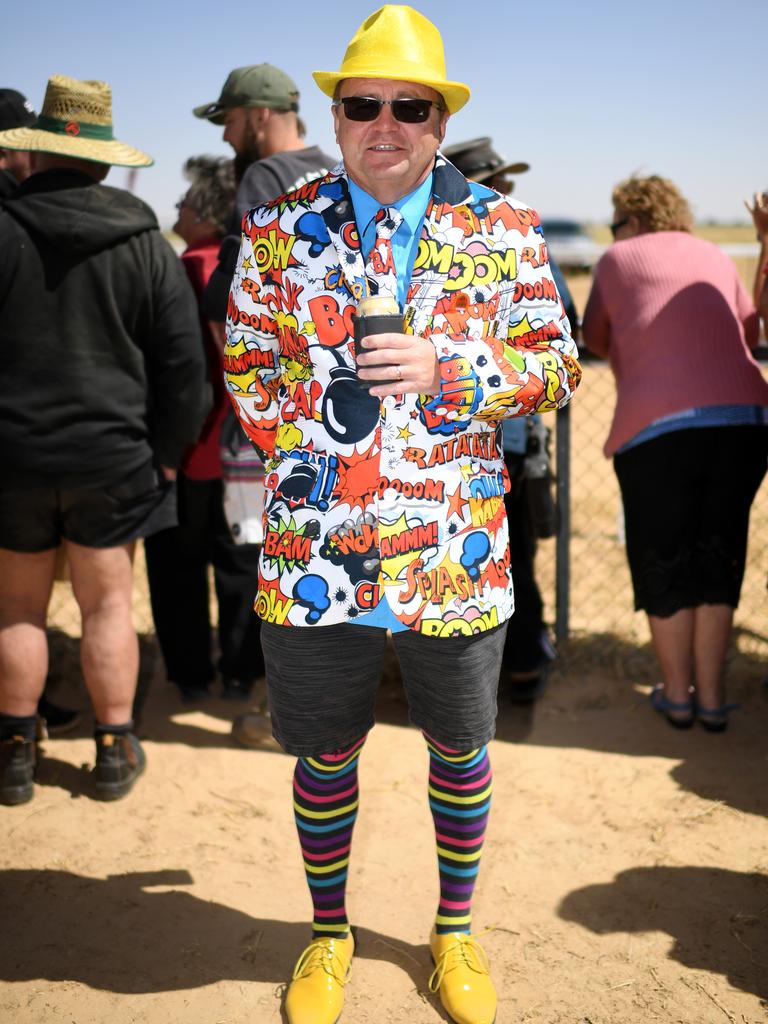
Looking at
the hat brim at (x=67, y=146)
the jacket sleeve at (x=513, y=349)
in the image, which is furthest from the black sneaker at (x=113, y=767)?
the jacket sleeve at (x=513, y=349)

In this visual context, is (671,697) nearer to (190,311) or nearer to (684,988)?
(684,988)

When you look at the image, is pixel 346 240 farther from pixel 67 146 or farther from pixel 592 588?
pixel 592 588

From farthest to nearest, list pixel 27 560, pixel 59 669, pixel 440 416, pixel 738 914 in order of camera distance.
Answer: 1. pixel 59 669
2. pixel 27 560
3. pixel 738 914
4. pixel 440 416

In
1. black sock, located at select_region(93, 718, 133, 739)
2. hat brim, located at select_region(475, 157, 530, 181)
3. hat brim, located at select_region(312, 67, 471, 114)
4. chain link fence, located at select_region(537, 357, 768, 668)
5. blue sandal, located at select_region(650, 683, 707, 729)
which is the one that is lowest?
chain link fence, located at select_region(537, 357, 768, 668)

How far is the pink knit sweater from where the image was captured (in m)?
3.62

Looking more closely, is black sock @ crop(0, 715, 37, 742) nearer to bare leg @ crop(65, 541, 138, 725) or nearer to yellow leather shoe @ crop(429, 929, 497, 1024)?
bare leg @ crop(65, 541, 138, 725)

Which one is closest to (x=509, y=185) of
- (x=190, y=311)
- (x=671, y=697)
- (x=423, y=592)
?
(x=190, y=311)

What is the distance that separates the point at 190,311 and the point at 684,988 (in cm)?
247

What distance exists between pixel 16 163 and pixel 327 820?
266 cm

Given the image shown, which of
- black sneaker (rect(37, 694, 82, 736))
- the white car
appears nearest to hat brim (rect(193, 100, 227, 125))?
black sneaker (rect(37, 694, 82, 736))

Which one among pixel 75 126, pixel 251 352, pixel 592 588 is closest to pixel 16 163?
pixel 75 126

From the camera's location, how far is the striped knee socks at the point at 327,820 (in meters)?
2.41

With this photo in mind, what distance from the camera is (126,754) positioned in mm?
3527

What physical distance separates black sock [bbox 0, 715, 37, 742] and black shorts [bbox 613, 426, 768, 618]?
226cm
